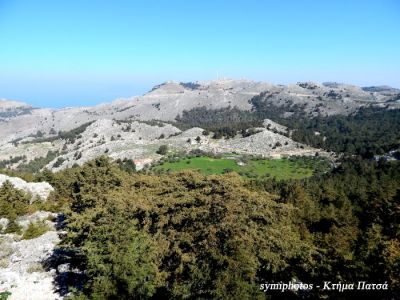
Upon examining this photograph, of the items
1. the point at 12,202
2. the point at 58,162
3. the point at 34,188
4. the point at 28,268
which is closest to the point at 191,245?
the point at 28,268

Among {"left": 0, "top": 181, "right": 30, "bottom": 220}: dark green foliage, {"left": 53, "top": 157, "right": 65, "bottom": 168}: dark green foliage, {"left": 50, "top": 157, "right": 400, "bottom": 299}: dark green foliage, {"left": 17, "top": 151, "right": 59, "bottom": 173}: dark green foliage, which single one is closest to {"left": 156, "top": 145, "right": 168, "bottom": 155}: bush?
{"left": 53, "top": 157, "right": 65, "bottom": 168}: dark green foliage

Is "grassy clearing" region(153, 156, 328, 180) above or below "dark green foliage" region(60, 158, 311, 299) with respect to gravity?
below

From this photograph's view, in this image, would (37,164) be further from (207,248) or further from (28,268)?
(207,248)

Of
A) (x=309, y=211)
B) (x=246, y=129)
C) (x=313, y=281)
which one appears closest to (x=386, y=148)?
(x=246, y=129)

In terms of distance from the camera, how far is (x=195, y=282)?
24938 millimetres

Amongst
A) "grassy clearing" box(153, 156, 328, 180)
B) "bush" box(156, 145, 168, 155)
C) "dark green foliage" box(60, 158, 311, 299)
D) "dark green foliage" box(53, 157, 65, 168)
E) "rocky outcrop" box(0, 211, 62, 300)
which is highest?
"dark green foliage" box(60, 158, 311, 299)

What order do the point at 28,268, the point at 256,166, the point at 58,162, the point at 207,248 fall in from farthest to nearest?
the point at 58,162 < the point at 256,166 < the point at 28,268 < the point at 207,248

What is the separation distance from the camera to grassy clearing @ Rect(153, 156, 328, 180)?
418 ft

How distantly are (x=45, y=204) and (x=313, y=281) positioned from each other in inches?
2103

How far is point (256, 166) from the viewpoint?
138m

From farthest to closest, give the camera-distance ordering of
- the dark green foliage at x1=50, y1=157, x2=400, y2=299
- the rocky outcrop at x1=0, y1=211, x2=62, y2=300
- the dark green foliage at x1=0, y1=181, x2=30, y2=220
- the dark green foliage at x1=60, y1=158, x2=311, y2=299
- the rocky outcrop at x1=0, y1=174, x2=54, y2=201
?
the rocky outcrop at x1=0, y1=174, x2=54, y2=201, the dark green foliage at x1=0, y1=181, x2=30, y2=220, the rocky outcrop at x1=0, y1=211, x2=62, y2=300, the dark green foliage at x1=60, y1=158, x2=311, y2=299, the dark green foliage at x1=50, y1=157, x2=400, y2=299

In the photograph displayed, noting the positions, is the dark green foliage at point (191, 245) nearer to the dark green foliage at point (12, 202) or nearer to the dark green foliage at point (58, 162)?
the dark green foliage at point (12, 202)

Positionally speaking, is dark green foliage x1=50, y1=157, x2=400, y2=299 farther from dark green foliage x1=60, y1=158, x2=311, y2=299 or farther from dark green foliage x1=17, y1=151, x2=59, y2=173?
dark green foliage x1=17, y1=151, x2=59, y2=173

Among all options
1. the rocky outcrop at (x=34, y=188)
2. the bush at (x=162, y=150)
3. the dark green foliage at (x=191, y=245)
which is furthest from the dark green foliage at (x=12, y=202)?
the bush at (x=162, y=150)
